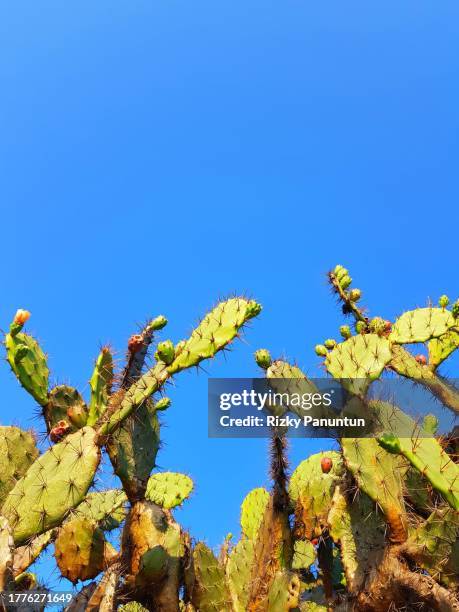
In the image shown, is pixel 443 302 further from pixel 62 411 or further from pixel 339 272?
pixel 62 411

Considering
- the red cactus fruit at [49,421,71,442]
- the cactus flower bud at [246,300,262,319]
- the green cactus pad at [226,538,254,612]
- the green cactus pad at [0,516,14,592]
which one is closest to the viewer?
the green cactus pad at [0,516,14,592]

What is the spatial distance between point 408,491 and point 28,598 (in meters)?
2.05

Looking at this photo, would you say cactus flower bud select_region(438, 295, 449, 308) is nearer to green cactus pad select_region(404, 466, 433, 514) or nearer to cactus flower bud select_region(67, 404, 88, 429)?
green cactus pad select_region(404, 466, 433, 514)

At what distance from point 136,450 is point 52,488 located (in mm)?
803

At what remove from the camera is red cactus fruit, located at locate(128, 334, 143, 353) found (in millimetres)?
3756

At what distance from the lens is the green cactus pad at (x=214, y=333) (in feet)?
10.7

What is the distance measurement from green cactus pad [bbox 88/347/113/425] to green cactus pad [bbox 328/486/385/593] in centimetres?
153

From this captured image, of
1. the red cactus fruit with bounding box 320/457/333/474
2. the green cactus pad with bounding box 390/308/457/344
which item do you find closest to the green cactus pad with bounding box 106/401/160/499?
the red cactus fruit with bounding box 320/457/333/474

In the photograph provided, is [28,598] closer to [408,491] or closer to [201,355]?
[201,355]

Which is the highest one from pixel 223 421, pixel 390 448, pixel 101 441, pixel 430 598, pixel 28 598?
pixel 223 421

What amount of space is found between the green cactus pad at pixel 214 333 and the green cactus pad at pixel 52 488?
64 cm

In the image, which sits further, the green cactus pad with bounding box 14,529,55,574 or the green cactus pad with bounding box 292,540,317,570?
the green cactus pad with bounding box 292,540,317,570

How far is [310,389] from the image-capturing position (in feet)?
12.1

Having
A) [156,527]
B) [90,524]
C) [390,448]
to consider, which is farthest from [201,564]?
[390,448]
